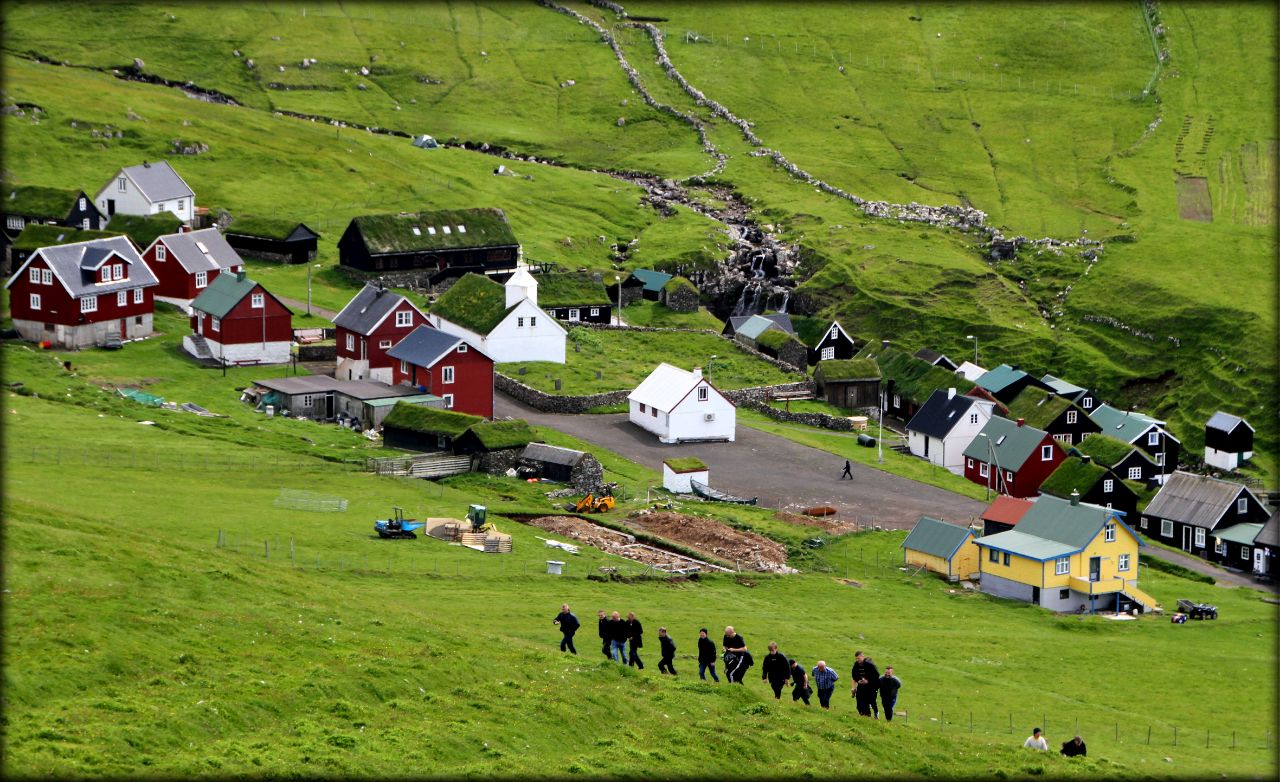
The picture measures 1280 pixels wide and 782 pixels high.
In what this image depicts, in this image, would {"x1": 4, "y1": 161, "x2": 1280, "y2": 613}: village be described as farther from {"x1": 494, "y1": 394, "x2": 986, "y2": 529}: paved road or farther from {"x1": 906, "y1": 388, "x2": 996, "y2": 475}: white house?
{"x1": 494, "y1": 394, "x2": 986, "y2": 529}: paved road

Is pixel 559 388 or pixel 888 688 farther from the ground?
pixel 559 388

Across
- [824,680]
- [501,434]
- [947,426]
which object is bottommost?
[824,680]

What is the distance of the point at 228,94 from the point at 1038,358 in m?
98.6

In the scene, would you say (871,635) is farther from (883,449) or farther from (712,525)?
(883,449)

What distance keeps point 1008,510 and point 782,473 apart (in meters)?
17.0

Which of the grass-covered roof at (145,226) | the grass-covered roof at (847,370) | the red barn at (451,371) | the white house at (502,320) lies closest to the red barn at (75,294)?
the grass-covered roof at (145,226)

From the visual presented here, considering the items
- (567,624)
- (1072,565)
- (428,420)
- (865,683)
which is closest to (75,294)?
(428,420)

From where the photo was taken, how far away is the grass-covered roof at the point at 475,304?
12462cm

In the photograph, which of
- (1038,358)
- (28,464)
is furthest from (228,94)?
(28,464)

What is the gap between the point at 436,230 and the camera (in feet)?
493

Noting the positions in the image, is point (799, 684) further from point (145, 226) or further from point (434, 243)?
point (434, 243)

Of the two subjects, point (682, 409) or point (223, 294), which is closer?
point (682, 409)

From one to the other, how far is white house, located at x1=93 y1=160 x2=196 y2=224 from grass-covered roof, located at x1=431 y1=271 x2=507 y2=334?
30191 mm

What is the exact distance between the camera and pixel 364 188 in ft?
552
